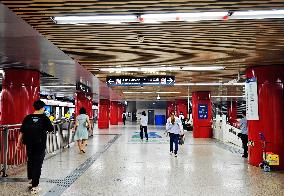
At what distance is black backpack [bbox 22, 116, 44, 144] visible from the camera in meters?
5.58

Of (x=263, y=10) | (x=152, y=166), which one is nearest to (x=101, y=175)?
(x=152, y=166)

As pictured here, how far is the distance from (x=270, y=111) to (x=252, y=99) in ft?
1.88

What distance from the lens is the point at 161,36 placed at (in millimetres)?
5770

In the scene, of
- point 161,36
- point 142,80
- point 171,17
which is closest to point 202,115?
point 142,80

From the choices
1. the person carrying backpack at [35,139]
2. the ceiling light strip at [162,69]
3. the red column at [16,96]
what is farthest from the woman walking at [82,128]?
the person carrying backpack at [35,139]

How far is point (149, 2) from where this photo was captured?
13.3ft

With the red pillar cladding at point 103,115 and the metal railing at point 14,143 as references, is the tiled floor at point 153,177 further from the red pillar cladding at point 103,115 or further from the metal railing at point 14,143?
the red pillar cladding at point 103,115

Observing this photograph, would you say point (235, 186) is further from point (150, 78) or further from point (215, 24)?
point (150, 78)

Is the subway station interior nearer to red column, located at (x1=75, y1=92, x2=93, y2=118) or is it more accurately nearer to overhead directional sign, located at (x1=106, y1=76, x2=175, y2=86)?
overhead directional sign, located at (x1=106, y1=76, x2=175, y2=86)

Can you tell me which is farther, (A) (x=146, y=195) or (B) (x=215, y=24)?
(A) (x=146, y=195)

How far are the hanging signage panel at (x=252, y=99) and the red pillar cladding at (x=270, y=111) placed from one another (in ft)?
0.36

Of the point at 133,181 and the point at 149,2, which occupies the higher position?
the point at 149,2

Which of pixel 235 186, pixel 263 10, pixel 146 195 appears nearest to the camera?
pixel 263 10

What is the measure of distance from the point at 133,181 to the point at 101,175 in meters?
0.99
